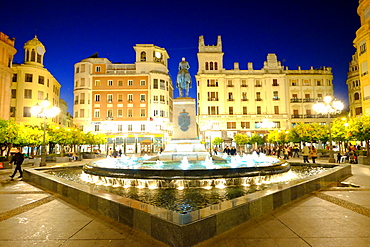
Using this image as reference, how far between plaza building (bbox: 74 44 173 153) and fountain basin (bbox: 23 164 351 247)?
43830 mm

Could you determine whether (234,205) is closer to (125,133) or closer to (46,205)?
(46,205)

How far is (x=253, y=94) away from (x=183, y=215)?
2166 inches

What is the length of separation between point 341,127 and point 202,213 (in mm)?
24348

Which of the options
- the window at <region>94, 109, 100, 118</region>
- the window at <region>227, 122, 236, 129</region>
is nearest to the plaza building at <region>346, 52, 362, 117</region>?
the window at <region>227, 122, 236, 129</region>

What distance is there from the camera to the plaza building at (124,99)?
50156 mm

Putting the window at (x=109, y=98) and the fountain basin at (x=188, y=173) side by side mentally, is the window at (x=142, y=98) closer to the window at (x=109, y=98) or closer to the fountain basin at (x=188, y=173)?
the window at (x=109, y=98)

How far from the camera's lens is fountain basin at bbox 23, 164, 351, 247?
357 centimetres

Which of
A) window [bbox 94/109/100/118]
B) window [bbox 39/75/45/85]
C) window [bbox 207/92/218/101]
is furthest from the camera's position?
window [bbox 207/92/218/101]

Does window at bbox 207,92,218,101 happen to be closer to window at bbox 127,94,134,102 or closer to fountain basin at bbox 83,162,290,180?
window at bbox 127,94,134,102

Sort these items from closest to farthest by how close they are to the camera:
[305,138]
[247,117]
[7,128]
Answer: [7,128] → [305,138] → [247,117]

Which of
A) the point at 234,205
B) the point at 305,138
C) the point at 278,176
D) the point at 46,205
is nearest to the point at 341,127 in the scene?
the point at 305,138

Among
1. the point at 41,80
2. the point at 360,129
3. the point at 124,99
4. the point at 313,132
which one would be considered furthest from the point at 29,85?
the point at 360,129

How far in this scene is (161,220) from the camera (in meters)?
3.70

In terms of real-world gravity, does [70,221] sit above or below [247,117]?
below
